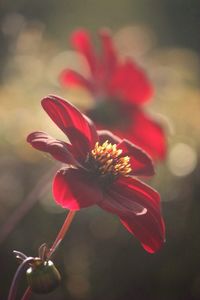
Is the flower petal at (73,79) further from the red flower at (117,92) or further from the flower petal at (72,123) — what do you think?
the flower petal at (72,123)

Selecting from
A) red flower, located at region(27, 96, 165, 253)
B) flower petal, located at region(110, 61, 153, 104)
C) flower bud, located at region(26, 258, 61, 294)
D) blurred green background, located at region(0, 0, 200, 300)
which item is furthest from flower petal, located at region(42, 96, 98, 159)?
flower petal, located at region(110, 61, 153, 104)

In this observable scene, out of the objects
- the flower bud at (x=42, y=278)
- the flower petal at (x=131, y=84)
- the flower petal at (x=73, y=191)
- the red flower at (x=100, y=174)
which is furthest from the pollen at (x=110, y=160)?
the flower petal at (x=131, y=84)

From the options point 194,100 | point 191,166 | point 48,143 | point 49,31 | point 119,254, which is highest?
point 49,31

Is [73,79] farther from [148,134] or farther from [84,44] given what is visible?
[148,134]

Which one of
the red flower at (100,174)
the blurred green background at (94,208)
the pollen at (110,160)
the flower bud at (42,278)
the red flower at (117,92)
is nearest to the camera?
the flower bud at (42,278)

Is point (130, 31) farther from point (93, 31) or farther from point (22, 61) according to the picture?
point (22, 61)

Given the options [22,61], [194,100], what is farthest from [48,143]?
[22,61]
